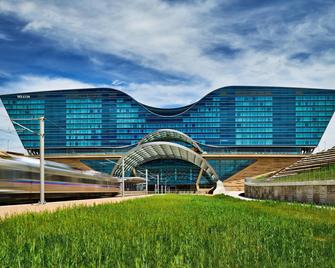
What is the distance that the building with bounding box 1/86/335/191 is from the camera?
139 m

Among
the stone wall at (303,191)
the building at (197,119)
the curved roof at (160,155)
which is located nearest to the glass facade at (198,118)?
the building at (197,119)

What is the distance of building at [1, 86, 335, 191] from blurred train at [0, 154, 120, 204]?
92449mm

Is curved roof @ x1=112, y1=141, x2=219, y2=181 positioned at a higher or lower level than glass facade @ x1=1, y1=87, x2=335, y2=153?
lower

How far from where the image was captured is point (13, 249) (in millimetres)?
5609

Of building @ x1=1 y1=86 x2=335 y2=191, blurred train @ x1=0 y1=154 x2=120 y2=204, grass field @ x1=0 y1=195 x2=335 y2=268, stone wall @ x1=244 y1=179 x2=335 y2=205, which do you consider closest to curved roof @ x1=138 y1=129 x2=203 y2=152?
building @ x1=1 y1=86 x2=335 y2=191

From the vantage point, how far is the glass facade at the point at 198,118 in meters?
139

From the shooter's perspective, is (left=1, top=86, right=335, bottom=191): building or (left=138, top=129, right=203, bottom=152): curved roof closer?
(left=138, top=129, right=203, bottom=152): curved roof

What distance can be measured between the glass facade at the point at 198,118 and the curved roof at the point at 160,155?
125 feet

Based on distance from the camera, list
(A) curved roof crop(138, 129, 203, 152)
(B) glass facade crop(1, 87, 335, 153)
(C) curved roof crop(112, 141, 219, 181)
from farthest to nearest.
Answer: (B) glass facade crop(1, 87, 335, 153) → (A) curved roof crop(138, 129, 203, 152) → (C) curved roof crop(112, 141, 219, 181)

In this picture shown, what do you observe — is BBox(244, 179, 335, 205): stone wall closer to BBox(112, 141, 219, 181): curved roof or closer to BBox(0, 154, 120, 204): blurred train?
BBox(0, 154, 120, 204): blurred train

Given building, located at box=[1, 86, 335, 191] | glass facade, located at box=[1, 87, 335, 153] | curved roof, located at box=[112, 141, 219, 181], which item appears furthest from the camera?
glass facade, located at box=[1, 87, 335, 153]

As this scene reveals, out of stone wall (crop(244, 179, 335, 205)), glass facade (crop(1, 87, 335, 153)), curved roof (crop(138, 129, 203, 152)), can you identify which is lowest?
stone wall (crop(244, 179, 335, 205))

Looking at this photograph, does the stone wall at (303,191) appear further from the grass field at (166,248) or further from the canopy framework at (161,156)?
the canopy framework at (161,156)

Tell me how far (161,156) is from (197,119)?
46.8m
